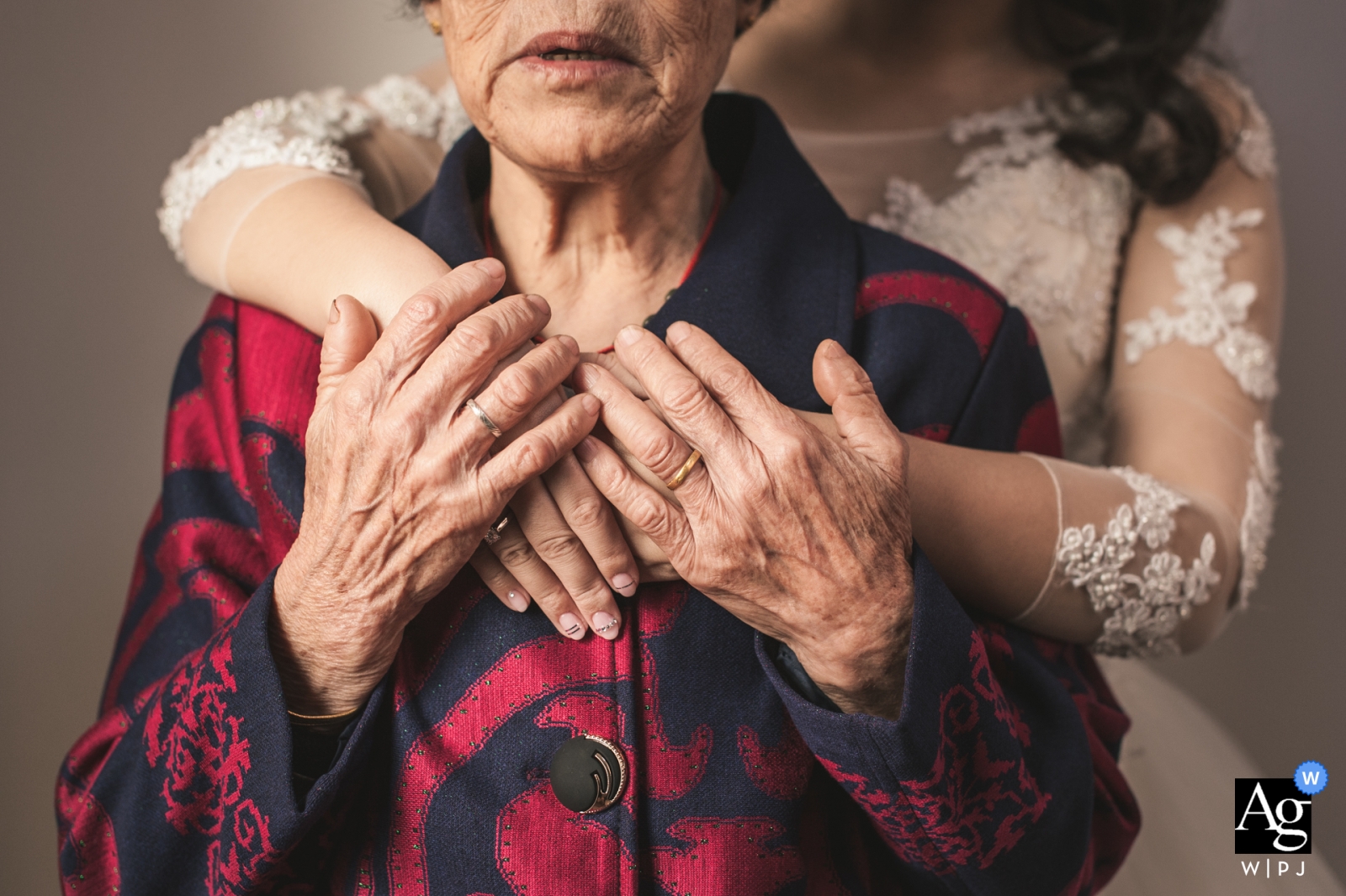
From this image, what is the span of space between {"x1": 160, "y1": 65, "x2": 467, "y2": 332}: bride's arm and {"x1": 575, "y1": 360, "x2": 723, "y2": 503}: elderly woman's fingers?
216mm

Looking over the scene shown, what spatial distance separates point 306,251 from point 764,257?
17.2 inches

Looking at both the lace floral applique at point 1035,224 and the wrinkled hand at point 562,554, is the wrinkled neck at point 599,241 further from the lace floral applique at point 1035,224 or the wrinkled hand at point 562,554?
the lace floral applique at point 1035,224

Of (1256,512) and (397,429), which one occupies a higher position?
(397,429)

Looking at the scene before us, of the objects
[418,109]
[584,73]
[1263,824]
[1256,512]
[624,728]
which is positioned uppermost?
[584,73]

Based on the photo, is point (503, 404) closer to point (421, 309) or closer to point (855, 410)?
point (421, 309)

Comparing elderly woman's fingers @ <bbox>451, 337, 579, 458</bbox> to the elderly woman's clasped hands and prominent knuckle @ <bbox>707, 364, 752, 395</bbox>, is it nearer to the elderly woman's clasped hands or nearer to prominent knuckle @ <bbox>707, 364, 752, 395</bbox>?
the elderly woman's clasped hands

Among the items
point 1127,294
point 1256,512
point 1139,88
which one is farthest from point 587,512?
point 1139,88

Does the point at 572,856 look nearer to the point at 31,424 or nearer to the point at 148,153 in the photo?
the point at 31,424

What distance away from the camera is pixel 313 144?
1.27 metres

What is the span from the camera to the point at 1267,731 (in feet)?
7.11

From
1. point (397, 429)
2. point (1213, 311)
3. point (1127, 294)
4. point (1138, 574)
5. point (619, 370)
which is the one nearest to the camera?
point (397, 429)

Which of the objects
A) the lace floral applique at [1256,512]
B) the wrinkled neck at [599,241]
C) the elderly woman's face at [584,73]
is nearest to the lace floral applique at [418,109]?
the wrinkled neck at [599,241]

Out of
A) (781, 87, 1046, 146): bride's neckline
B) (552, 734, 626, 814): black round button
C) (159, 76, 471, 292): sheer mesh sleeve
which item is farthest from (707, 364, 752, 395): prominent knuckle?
(781, 87, 1046, 146): bride's neckline

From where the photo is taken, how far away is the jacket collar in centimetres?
104
